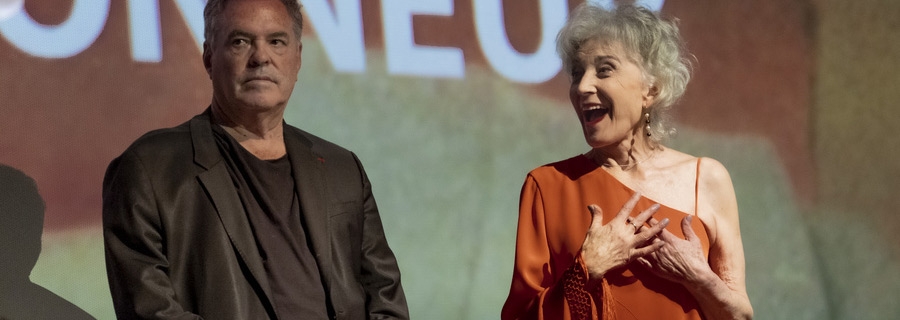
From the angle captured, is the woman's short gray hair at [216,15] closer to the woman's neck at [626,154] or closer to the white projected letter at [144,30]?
the white projected letter at [144,30]

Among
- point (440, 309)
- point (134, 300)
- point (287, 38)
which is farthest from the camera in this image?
point (440, 309)

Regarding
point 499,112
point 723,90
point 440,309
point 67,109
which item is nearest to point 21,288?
point 67,109

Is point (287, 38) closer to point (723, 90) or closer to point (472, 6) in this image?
point (472, 6)

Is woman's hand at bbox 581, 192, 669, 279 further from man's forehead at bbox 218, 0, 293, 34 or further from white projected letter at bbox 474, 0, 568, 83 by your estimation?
white projected letter at bbox 474, 0, 568, 83

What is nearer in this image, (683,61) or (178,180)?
(178,180)

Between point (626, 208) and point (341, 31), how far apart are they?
124 centimetres

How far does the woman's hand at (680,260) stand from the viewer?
2676 mm

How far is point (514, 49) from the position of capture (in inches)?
150

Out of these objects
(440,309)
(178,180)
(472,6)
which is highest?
(472,6)

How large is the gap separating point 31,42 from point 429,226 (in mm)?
1336

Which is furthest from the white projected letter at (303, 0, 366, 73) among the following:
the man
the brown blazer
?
the brown blazer

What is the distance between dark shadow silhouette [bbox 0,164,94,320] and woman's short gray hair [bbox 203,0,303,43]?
78 cm

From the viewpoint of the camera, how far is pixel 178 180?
250 cm

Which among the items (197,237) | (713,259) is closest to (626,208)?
(713,259)
